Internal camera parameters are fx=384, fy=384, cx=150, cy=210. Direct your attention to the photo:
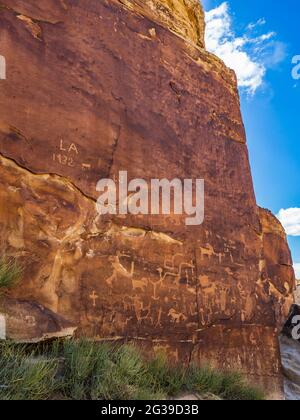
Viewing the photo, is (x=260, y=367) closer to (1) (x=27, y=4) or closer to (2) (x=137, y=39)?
(2) (x=137, y=39)

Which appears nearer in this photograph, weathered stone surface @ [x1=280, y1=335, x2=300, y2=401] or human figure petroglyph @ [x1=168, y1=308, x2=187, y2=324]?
human figure petroglyph @ [x1=168, y1=308, x2=187, y2=324]

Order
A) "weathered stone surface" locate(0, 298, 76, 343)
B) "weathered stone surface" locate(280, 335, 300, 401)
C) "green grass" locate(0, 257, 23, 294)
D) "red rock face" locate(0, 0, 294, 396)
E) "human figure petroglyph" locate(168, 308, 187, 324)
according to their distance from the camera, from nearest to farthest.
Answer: "weathered stone surface" locate(0, 298, 76, 343) < "green grass" locate(0, 257, 23, 294) < "red rock face" locate(0, 0, 294, 396) < "human figure petroglyph" locate(168, 308, 187, 324) < "weathered stone surface" locate(280, 335, 300, 401)

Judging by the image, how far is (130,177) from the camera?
4906 mm

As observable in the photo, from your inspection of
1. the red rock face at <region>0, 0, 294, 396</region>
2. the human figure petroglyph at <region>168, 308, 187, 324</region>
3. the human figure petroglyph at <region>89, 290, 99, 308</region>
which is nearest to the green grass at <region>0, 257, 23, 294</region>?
the red rock face at <region>0, 0, 294, 396</region>

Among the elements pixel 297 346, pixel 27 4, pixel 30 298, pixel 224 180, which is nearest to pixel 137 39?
pixel 27 4

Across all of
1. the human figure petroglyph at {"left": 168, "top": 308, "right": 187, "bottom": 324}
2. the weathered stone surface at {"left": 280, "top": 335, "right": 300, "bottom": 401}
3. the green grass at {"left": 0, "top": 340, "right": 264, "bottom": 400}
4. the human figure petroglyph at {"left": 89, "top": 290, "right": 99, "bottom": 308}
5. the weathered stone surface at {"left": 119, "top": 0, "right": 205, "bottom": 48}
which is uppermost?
the weathered stone surface at {"left": 119, "top": 0, "right": 205, "bottom": 48}

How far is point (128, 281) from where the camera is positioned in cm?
453

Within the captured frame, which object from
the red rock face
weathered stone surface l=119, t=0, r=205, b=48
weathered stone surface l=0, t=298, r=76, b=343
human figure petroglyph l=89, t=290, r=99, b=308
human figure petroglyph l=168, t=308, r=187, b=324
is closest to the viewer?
weathered stone surface l=0, t=298, r=76, b=343

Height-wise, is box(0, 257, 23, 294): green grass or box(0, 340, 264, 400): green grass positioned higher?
box(0, 257, 23, 294): green grass

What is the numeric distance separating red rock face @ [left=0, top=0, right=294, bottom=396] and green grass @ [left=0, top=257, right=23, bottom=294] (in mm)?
111

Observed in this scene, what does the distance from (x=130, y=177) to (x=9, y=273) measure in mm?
2001

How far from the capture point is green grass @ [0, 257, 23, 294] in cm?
342

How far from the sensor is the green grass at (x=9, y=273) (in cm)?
342

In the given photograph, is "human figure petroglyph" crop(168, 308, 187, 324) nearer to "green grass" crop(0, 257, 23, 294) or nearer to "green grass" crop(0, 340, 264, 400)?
"green grass" crop(0, 340, 264, 400)
